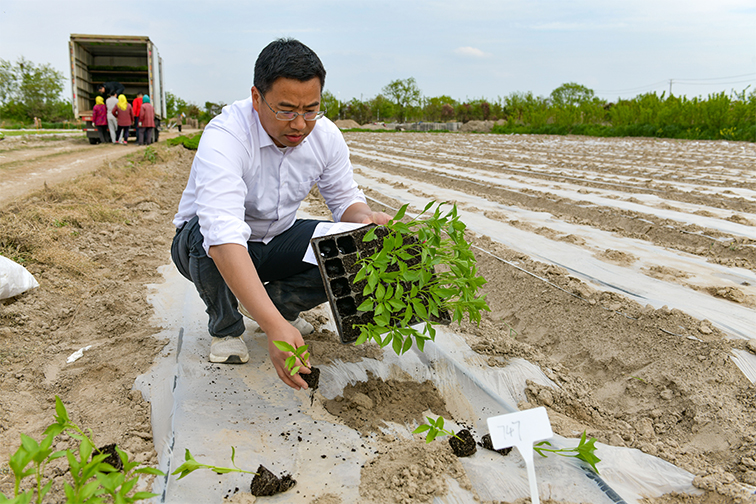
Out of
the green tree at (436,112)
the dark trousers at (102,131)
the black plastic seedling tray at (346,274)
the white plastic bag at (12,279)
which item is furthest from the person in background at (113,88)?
the green tree at (436,112)

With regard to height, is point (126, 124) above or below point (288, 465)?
above

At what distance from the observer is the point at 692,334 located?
7.80 ft

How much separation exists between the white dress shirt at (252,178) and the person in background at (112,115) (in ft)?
38.1

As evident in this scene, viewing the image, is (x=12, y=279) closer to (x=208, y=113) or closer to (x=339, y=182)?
(x=339, y=182)

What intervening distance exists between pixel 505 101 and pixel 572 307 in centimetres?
4536

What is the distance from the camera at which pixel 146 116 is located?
1230 centimetres

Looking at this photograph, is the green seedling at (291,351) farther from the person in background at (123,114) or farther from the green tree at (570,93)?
the green tree at (570,93)

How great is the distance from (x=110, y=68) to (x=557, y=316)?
14.5 m

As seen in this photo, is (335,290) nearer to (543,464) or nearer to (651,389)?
(543,464)

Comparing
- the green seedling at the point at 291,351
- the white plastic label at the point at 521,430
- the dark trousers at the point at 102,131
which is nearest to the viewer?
the white plastic label at the point at 521,430

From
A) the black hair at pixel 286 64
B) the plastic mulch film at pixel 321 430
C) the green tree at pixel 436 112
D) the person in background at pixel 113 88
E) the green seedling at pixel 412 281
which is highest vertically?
the green tree at pixel 436 112

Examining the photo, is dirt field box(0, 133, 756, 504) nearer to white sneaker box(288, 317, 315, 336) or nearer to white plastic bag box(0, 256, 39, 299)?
white plastic bag box(0, 256, 39, 299)

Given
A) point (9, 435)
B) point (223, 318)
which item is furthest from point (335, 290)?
point (9, 435)

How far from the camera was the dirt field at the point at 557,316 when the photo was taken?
1798mm
